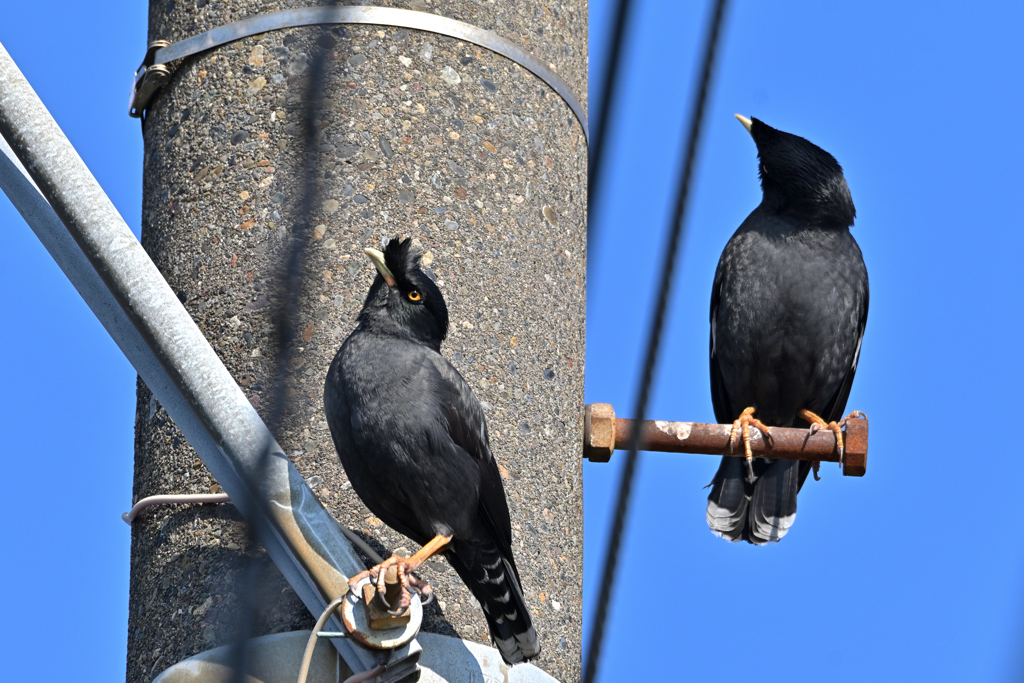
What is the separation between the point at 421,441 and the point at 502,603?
0.61 meters

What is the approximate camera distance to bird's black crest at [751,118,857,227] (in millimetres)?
6125

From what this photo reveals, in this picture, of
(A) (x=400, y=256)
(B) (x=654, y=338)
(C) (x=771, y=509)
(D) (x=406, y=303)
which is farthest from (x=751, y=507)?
(B) (x=654, y=338)

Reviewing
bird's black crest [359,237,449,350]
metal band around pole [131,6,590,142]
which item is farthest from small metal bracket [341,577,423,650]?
metal band around pole [131,6,590,142]

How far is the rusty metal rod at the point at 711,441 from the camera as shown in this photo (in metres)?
3.79

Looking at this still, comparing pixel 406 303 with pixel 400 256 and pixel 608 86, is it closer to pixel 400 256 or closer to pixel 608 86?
pixel 400 256

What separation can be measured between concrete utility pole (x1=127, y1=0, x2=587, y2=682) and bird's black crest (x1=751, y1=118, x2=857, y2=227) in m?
2.62

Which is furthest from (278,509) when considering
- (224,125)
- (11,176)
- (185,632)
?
(224,125)

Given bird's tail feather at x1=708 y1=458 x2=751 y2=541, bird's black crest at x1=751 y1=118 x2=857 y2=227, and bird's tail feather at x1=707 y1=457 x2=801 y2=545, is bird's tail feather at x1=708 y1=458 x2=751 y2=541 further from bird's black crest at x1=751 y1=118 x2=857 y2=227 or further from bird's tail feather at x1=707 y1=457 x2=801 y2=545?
bird's black crest at x1=751 y1=118 x2=857 y2=227

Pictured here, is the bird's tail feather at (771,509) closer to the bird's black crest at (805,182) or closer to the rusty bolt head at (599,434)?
the bird's black crest at (805,182)

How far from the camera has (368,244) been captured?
11.3 ft

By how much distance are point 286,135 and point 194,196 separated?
277mm

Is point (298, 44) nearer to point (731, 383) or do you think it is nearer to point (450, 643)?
point (450, 643)

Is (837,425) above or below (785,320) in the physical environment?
below

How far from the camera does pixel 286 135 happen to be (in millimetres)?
3502
